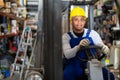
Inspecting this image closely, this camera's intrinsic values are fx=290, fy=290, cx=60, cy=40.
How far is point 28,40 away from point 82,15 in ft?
15.7

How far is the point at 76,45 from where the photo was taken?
3207 millimetres

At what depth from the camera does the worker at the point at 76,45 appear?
10.2ft

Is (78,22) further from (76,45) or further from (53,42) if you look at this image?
(53,42)

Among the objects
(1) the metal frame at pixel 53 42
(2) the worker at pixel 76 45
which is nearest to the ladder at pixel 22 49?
(2) the worker at pixel 76 45

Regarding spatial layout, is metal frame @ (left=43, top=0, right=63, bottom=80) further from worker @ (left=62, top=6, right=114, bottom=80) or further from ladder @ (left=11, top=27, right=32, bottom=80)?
ladder @ (left=11, top=27, right=32, bottom=80)

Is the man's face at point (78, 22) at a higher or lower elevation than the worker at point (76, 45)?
higher

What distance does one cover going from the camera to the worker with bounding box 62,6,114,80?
122 inches

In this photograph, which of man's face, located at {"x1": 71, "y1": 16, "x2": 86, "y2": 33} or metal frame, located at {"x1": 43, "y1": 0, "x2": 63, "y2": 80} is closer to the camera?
metal frame, located at {"x1": 43, "y1": 0, "x2": 63, "y2": 80}

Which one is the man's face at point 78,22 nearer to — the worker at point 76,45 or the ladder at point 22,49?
the worker at point 76,45

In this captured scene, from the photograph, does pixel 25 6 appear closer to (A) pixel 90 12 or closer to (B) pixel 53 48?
(A) pixel 90 12

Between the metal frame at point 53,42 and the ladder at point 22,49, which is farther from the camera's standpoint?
the ladder at point 22,49

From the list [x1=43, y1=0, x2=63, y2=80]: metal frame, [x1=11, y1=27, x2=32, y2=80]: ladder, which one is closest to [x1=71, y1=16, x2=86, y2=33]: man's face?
[x1=43, y1=0, x2=63, y2=80]: metal frame

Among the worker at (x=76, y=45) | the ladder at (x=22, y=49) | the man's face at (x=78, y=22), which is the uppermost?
the man's face at (x=78, y=22)

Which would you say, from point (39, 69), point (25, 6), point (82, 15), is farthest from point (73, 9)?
point (25, 6)
